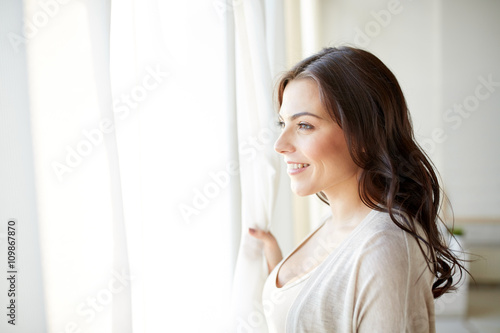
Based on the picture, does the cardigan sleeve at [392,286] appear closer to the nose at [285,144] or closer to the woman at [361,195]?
the woman at [361,195]

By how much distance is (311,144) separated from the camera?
943 millimetres

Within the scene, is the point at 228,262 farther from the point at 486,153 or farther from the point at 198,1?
the point at 486,153

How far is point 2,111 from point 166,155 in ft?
1.27

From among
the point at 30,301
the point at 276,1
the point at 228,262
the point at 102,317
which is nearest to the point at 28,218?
the point at 30,301

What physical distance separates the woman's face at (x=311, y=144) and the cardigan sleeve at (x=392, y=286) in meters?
0.20

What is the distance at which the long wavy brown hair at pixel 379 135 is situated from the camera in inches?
35.1

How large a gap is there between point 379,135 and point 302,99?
20cm

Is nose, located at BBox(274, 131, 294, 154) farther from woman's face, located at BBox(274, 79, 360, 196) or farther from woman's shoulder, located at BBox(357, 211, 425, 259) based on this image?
woman's shoulder, located at BBox(357, 211, 425, 259)

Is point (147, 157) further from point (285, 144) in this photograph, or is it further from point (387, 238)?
point (387, 238)

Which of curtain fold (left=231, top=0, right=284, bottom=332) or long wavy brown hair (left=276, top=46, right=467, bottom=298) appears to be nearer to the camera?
long wavy brown hair (left=276, top=46, right=467, bottom=298)

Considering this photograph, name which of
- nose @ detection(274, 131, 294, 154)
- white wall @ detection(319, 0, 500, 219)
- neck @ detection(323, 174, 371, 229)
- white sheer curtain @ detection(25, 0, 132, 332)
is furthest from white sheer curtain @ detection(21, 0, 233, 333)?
white wall @ detection(319, 0, 500, 219)

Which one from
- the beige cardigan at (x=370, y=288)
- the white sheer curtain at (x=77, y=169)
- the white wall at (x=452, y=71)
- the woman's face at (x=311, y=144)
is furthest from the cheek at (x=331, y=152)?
the white wall at (x=452, y=71)

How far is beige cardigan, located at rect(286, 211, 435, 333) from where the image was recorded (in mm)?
777

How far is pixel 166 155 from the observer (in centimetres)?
102
